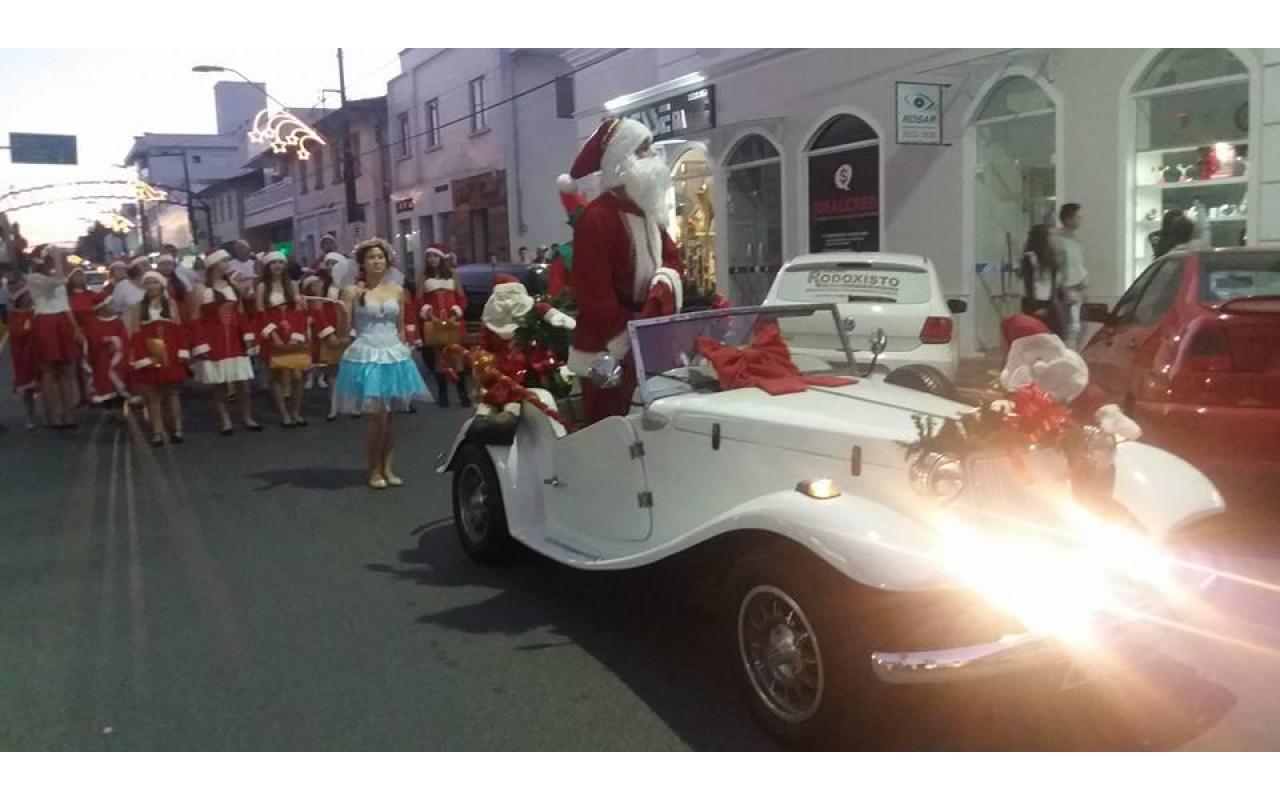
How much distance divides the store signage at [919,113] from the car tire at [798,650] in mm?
10582

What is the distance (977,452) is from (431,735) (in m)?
2.08

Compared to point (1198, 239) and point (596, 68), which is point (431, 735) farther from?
point (596, 68)

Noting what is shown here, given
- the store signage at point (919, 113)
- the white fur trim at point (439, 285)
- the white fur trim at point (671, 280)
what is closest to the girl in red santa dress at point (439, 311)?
the white fur trim at point (439, 285)

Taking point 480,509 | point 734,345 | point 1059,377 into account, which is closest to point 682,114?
point 480,509

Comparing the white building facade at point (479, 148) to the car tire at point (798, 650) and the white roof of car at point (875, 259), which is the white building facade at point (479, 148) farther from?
the car tire at point (798, 650)

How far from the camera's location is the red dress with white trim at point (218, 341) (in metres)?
10.4

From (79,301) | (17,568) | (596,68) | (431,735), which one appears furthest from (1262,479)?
(596,68)

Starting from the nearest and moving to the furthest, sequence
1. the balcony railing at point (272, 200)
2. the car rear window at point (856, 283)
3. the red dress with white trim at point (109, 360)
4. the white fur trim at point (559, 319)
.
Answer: the white fur trim at point (559, 319)
the car rear window at point (856, 283)
the red dress with white trim at point (109, 360)
the balcony railing at point (272, 200)

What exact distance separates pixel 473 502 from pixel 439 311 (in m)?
6.77

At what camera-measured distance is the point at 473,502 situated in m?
5.95

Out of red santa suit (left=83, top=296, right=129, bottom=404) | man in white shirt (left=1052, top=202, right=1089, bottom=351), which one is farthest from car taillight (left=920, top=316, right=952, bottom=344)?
red santa suit (left=83, top=296, right=129, bottom=404)

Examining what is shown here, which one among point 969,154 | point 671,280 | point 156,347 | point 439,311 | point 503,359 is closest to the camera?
point 671,280

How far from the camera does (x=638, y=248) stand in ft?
17.3

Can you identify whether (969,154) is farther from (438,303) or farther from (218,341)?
(218,341)
